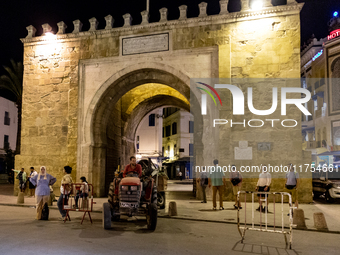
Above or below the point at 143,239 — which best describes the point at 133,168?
above

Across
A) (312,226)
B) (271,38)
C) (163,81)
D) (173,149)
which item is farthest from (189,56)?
(173,149)

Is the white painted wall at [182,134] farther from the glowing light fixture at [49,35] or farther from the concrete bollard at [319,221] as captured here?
the concrete bollard at [319,221]

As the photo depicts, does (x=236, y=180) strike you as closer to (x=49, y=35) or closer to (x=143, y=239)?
(x=143, y=239)

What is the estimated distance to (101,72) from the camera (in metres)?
15.9

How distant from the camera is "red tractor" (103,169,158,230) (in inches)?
300

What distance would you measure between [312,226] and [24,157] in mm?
13239

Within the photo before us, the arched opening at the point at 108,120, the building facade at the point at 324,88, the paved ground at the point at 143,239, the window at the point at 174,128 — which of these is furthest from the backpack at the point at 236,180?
the window at the point at 174,128

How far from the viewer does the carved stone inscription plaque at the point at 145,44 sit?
49.8 feet

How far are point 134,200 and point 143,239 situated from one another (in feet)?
4.32

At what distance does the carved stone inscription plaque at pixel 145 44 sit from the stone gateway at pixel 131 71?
0.05m

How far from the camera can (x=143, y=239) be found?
6.61 m

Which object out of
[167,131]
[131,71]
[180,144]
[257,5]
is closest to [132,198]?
[131,71]

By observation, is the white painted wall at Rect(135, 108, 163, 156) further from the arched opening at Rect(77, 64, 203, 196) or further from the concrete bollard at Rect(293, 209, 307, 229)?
the concrete bollard at Rect(293, 209, 307, 229)

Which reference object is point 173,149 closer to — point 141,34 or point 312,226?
point 141,34
